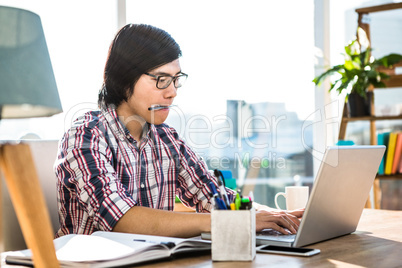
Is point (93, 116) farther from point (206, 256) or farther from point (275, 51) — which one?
point (275, 51)

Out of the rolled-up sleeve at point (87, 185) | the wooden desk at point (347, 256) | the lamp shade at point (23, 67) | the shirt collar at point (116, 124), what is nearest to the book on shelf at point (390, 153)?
the wooden desk at point (347, 256)

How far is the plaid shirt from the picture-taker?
4.27ft

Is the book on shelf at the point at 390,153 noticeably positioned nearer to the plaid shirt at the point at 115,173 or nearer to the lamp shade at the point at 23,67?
the plaid shirt at the point at 115,173

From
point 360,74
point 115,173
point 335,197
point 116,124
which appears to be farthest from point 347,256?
point 360,74

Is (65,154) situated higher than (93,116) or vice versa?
(93,116)

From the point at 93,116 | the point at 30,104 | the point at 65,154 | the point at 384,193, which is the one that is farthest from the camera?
the point at 384,193

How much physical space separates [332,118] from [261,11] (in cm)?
95

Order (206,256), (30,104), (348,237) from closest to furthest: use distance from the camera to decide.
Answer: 1. (30,104)
2. (206,256)
3. (348,237)

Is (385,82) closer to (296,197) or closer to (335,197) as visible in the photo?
(296,197)

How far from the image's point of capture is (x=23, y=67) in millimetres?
705

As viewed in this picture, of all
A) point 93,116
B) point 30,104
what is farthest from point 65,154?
point 30,104

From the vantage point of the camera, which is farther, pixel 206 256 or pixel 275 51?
pixel 275 51

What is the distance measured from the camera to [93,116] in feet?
5.11

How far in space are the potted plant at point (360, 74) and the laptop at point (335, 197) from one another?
6.61ft
